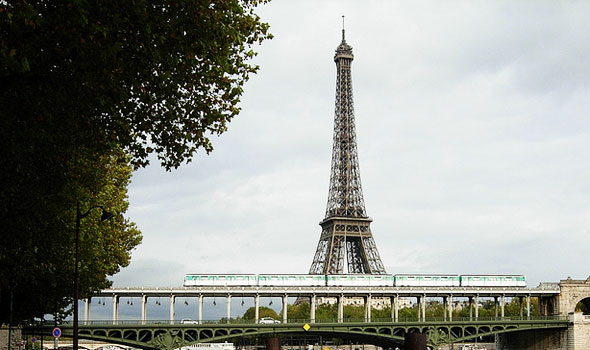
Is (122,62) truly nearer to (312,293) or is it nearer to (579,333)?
(312,293)

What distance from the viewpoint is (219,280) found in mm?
90500

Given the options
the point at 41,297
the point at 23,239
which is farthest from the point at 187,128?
the point at 41,297

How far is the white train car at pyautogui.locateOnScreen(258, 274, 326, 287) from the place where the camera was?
93750 millimetres

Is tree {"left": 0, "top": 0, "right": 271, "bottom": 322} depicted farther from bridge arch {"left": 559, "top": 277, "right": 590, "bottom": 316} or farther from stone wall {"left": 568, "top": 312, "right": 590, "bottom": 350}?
bridge arch {"left": 559, "top": 277, "right": 590, "bottom": 316}

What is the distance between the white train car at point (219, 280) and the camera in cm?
8975

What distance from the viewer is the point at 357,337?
85.1 m

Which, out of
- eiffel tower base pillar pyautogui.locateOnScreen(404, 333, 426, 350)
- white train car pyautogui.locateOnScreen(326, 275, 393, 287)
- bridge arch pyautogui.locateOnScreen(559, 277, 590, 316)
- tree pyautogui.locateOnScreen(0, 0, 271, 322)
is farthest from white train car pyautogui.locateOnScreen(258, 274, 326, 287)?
eiffel tower base pillar pyautogui.locateOnScreen(404, 333, 426, 350)

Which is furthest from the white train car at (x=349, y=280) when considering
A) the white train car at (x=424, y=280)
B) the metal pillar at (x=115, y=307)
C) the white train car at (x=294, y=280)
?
the metal pillar at (x=115, y=307)

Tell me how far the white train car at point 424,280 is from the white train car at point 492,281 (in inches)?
107

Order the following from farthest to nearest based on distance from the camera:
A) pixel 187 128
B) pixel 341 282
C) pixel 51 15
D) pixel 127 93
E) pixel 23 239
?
pixel 341 282 < pixel 23 239 < pixel 187 128 < pixel 127 93 < pixel 51 15

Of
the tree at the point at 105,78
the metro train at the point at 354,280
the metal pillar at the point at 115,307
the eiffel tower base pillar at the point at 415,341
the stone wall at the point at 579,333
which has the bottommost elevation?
the stone wall at the point at 579,333

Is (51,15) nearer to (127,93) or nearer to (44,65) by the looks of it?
(44,65)

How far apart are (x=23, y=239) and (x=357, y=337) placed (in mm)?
61896

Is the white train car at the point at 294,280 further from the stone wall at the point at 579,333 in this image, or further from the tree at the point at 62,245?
the tree at the point at 62,245
